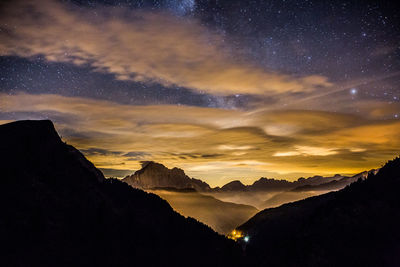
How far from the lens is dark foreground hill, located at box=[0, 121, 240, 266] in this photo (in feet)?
171

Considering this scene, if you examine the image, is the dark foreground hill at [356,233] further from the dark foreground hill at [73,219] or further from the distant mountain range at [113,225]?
the dark foreground hill at [73,219]

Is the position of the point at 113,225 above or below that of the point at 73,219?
below

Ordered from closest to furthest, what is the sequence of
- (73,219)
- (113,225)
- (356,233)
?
(73,219) < (356,233) < (113,225)

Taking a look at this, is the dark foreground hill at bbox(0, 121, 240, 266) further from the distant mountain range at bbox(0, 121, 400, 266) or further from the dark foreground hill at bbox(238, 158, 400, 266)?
the dark foreground hill at bbox(238, 158, 400, 266)

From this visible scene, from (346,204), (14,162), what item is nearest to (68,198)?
(14,162)

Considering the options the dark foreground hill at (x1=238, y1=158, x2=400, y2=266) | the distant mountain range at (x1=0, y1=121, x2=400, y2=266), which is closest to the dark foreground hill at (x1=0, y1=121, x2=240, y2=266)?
the distant mountain range at (x1=0, y1=121, x2=400, y2=266)

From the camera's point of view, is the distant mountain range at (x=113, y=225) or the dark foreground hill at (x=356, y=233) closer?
the distant mountain range at (x=113, y=225)

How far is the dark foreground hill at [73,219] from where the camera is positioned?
52188 millimetres

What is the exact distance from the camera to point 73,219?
217 ft

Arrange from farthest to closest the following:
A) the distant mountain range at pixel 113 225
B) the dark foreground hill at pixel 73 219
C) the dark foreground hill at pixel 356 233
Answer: the dark foreground hill at pixel 356 233
the distant mountain range at pixel 113 225
the dark foreground hill at pixel 73 219

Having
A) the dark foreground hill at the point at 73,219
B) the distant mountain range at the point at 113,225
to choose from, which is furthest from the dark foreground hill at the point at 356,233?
the dark foreground hill at the point at 73,219

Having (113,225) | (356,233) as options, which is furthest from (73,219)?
(356,233)

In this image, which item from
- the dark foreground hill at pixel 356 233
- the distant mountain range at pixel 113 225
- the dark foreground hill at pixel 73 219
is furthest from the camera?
the dark foreground hill at pixel 356 233

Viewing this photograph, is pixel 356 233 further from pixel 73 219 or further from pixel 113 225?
pixel 73 219
